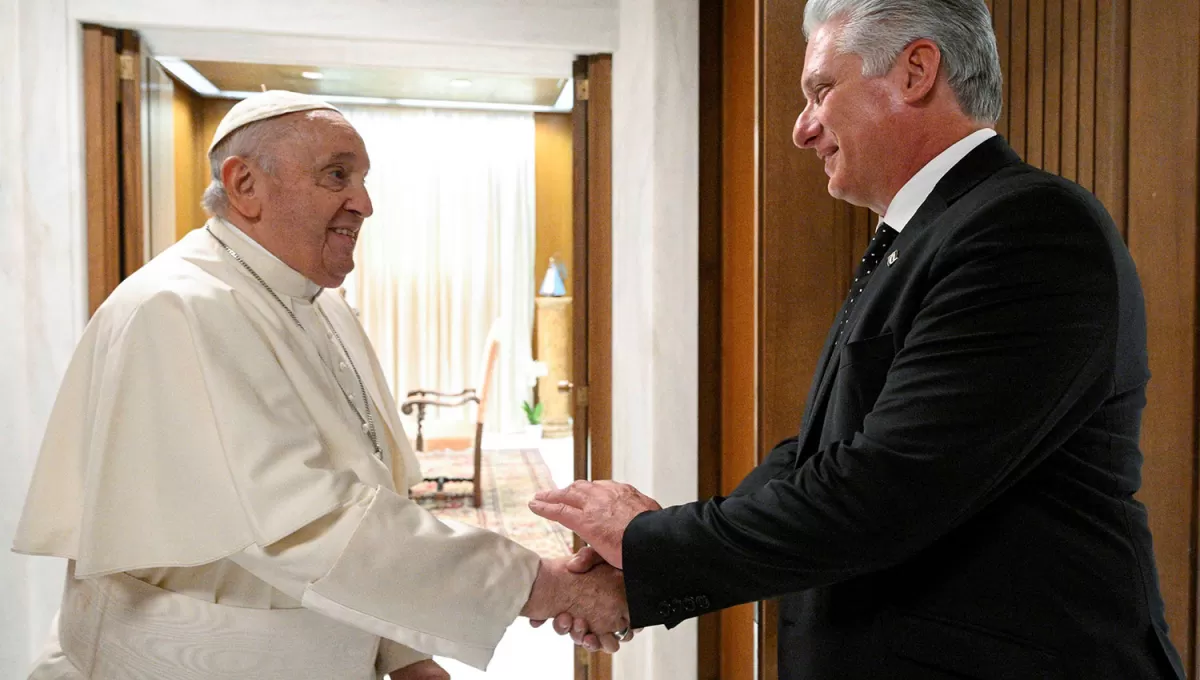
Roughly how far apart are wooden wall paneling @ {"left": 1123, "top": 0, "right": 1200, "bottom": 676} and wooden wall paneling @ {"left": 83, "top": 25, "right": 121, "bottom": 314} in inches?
127

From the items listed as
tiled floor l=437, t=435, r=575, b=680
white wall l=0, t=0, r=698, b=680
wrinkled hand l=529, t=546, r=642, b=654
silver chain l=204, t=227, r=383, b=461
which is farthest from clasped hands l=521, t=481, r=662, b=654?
tiled floor l=437, t=435, r=575, b=680

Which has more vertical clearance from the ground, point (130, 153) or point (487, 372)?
point (130, 153)

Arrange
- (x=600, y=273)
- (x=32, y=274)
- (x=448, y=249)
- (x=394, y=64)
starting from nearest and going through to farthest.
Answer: (x=32, y=274)
(x=600, y=273)
(x=394, y=64)
(x=448, y=249)

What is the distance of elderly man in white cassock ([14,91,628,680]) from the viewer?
1670 mm

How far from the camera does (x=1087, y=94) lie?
1654mm

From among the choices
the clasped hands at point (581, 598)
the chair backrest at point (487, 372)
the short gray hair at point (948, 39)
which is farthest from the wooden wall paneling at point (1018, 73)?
the chair backrest at point (487, 372)

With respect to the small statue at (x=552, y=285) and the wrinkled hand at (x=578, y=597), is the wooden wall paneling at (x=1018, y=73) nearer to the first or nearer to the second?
the wrinkled hand at (x=578, y=597)

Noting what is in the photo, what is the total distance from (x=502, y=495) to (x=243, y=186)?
5.66m

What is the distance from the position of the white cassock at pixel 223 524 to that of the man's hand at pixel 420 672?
0.29m

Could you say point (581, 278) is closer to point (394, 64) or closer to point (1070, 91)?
point (394, 64)

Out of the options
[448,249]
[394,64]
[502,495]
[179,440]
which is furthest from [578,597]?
[448,249]

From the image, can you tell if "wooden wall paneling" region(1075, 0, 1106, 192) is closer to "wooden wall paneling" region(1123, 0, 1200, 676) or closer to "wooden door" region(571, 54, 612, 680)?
"wooden wall paneling" region(1123, 0, 1200, 676)

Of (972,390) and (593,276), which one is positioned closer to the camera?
(972,390)

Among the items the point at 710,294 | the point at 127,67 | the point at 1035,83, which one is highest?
the point at 127,67
